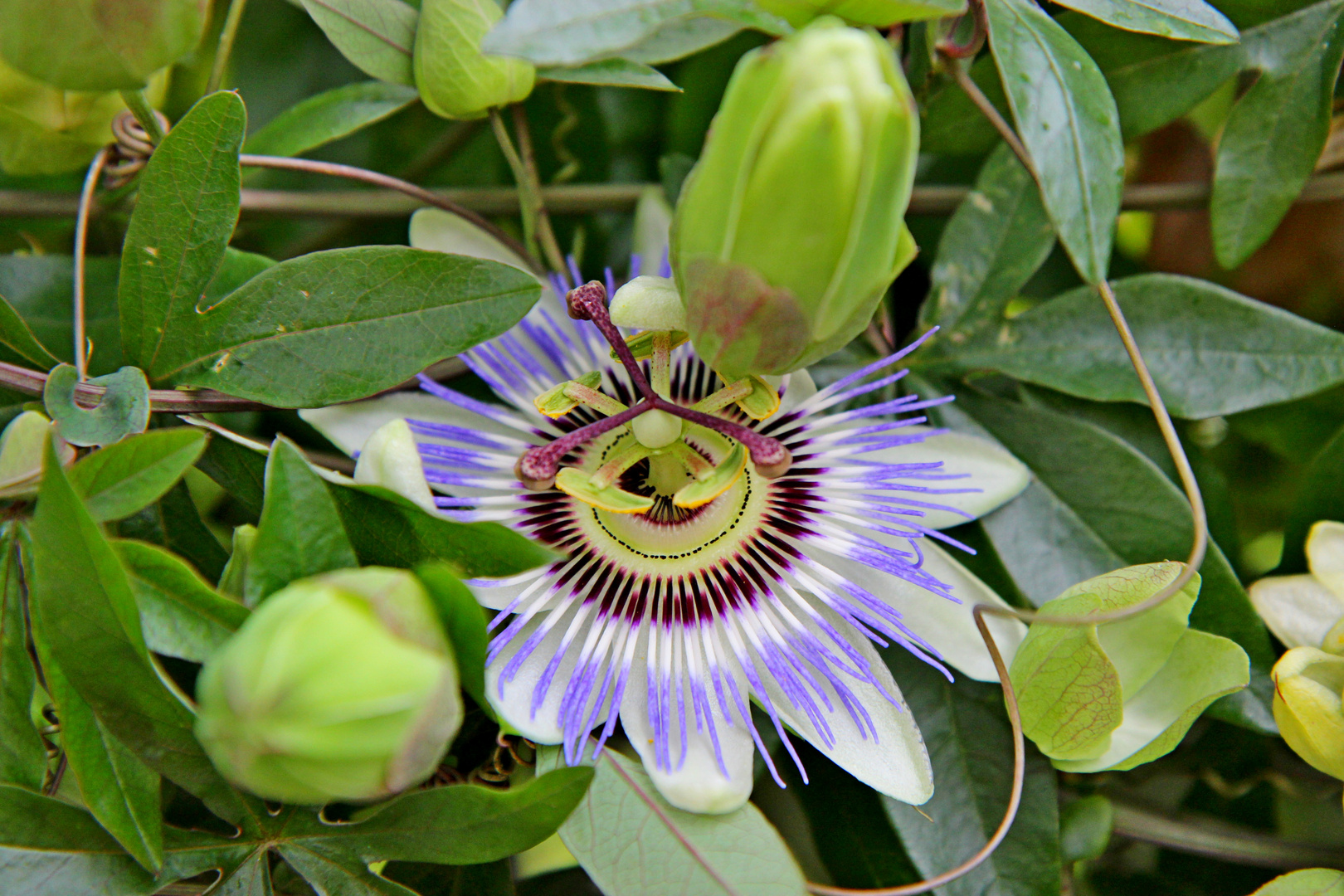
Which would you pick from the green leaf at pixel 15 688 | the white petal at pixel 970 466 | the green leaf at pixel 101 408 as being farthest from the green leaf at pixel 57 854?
the white petal at pixel 970 466

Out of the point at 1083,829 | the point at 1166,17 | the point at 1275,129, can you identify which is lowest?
the point at 1083,829

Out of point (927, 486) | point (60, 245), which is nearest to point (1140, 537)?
point (927, 486)

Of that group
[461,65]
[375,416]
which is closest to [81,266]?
[375,416]

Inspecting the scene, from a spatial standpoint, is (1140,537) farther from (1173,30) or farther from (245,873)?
(245,873)

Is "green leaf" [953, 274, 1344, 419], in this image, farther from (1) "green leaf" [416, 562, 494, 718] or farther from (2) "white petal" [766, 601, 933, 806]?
(1) "green leaf" [416, 562, 494, 718]

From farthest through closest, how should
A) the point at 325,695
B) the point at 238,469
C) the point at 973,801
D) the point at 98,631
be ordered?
the point at 973,801 → the point at 238,469 → the point at 98,631 → the point at 325,695

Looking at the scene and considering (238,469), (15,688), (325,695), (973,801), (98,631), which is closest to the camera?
(325,695)

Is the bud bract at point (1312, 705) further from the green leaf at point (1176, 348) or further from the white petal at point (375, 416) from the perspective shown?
the white petal at point (375, 416)

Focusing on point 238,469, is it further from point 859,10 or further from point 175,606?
point 859,10
